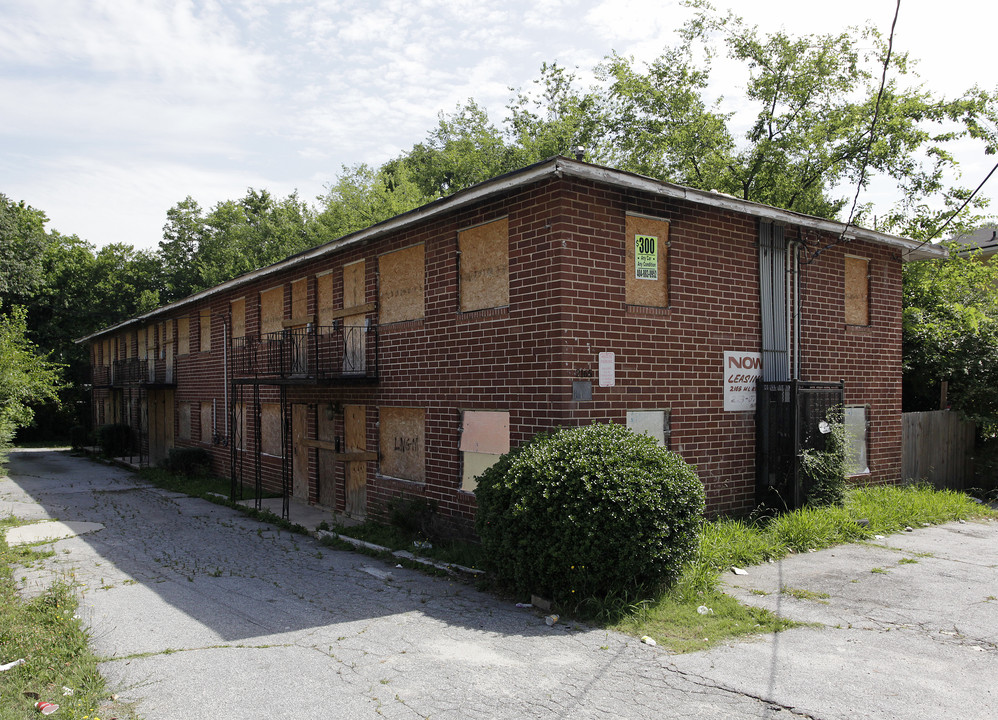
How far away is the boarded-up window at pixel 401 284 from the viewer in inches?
440

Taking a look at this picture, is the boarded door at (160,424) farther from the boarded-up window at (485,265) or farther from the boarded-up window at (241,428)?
the boarded-up window at (485,265)

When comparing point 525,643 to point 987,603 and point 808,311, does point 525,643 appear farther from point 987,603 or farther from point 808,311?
point 808,311

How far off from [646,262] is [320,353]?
7.18 metres

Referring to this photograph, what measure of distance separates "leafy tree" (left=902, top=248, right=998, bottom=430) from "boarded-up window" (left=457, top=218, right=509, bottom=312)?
1006 centimetres

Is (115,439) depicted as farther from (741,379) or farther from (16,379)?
(741,379)

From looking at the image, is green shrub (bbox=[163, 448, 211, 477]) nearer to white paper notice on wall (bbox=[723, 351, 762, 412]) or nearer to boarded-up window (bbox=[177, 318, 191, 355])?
boarded-up window (bbox=[177, 318, 191, 355])

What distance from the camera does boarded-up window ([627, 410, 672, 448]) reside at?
29.8ft

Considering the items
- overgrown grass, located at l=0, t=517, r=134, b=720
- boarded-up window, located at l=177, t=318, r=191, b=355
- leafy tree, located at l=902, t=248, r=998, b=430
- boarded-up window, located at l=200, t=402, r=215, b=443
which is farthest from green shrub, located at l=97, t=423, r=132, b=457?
leafy tree, located at l=902, t=248, r=998, b=430

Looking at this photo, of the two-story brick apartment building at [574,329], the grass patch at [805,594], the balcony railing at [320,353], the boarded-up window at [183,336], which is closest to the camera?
the grass patch at [805,594]

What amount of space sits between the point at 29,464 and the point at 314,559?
70.1ft

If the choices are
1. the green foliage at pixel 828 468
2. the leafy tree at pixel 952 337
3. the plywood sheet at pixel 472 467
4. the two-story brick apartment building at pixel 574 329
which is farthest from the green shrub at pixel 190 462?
the leafy tree at pixel 952 337

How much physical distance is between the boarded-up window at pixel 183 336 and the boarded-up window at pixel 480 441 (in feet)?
47.5

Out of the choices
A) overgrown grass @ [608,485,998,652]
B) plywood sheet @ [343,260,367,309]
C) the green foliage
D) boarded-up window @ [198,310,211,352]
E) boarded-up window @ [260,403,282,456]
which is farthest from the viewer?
boarded-up window @ [198,310,211,352]

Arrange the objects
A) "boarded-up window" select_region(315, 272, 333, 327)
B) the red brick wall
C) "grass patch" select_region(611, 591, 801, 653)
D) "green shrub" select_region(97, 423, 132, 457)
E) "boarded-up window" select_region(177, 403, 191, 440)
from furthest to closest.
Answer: "green shrub" select_region(97, 423, 132, 457), "boarded-up window" select_region(177, 403, 191, 440), "boarded-up window" select_region(315, 272, 333, 327), the red brick wall, "grass patch" select_region(611, 591, 801, 653)
